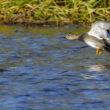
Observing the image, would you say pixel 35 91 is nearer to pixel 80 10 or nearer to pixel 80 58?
pixel 80 58

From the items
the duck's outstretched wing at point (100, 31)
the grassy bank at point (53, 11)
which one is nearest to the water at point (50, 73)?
the duck's outstretched wing at point (100, 31)

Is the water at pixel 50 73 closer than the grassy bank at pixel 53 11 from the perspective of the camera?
Yes

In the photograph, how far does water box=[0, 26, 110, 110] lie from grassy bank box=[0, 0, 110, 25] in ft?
3.87

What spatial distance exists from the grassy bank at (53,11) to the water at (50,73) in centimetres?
118

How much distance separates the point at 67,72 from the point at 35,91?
159 centimetres

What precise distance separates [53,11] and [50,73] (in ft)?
19.6

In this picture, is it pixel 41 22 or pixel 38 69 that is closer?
pixel 38 69

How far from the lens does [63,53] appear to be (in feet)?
35.7

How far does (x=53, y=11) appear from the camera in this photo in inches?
576

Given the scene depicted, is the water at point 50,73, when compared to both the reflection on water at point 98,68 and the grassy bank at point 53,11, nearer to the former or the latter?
A: the reflection on water at point 98,68

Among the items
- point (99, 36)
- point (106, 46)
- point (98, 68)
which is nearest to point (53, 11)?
point (99, 36)

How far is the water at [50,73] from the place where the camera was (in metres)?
6.88

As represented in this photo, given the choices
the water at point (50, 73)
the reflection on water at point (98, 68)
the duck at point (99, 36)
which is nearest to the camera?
the water at point (50, 73)

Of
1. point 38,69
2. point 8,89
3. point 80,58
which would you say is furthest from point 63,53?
point 8,89
